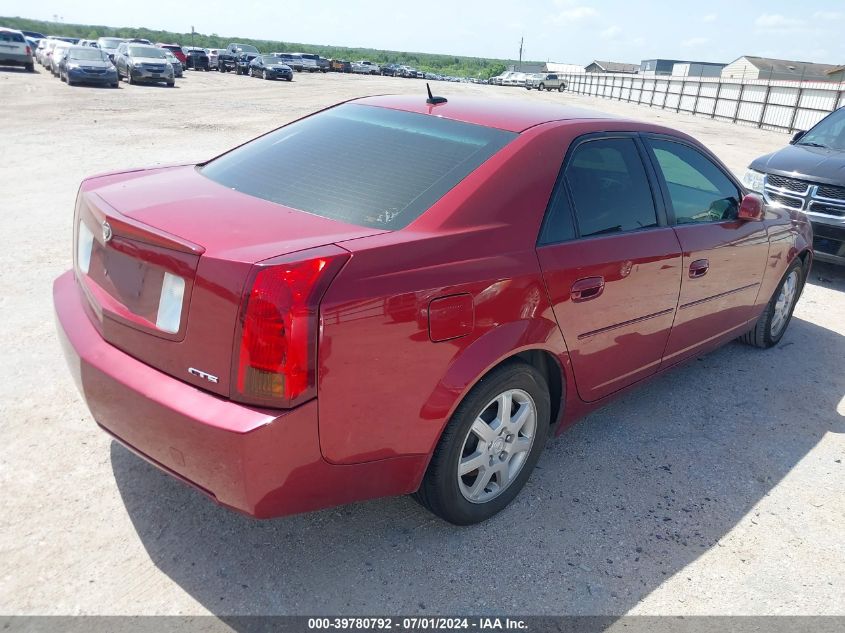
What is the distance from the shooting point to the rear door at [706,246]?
3.67m

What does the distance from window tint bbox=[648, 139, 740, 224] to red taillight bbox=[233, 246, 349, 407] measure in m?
2.32

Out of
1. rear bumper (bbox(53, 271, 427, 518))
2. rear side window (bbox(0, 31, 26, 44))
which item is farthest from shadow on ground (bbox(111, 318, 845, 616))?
rear side window (bbox(0, 31, 26, 44))

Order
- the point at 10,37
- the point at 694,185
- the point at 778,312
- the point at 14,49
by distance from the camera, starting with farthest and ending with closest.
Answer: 1. the point at 14,49
2. the point at 10,37
3. the point at 778,312
4. the point at 694,185

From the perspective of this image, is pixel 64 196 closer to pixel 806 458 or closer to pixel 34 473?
pixel 34 473

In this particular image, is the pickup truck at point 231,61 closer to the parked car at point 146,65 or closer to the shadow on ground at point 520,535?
the parked car at point 146,65

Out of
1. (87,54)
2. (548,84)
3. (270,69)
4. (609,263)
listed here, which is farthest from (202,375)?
(548,84)

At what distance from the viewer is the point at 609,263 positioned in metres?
3.10

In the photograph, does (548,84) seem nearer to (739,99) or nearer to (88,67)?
(739,99)

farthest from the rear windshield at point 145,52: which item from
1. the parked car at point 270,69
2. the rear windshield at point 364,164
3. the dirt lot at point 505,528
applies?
the rear windshield at point 364,164

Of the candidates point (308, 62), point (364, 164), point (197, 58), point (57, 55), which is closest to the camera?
point (364, 164)

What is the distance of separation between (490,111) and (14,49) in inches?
1366

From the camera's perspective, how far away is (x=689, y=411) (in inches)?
161

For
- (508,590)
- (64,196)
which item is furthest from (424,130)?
(64,196)

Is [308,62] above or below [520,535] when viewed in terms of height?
above
